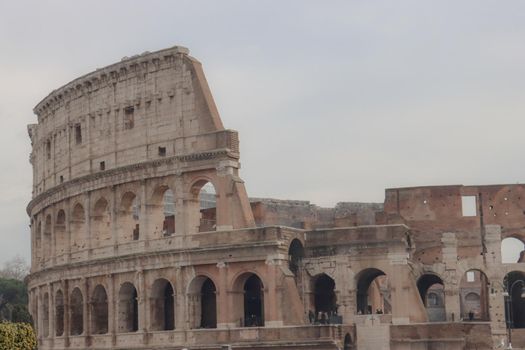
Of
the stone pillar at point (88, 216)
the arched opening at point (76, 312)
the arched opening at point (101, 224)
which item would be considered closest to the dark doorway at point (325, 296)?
the arched opening at point (101, 224)

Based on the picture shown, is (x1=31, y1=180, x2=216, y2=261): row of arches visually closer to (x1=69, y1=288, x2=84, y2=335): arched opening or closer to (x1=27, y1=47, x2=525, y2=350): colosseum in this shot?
(x1=27, y1=47, x2=525, y2=350): colosseum

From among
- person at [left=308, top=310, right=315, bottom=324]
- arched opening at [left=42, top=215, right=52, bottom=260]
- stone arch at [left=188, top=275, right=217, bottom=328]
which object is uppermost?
arched opening at [left=42, top=215, right=52, bottom=260]

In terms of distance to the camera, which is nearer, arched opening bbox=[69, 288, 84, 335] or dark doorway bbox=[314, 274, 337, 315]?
dark doorway bbox=[314, 274, 337, 315]

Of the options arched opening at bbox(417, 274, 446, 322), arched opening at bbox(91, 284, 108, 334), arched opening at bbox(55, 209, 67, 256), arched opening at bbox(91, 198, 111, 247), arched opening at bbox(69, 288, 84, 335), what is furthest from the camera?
arched opening at bbox(55, 209, 67, 256)

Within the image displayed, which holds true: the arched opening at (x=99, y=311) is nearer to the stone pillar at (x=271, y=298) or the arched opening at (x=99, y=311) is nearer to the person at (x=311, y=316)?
the stone pillar at (x=271, y=298)

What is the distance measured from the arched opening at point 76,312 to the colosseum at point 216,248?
74 mm

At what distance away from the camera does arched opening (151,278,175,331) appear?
1775 inches

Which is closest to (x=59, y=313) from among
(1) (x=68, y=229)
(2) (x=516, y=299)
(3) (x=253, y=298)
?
(1) (x=68, y=229)

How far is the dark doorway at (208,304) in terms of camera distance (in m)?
44.9

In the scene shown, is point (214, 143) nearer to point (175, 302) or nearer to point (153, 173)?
point (153, 173)

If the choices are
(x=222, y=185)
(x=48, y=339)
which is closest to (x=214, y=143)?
(x=222, y=185)

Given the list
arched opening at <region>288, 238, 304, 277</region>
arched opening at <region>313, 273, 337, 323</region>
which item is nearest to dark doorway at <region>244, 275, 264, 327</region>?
arched opening at <region>288, 238, 304, 277</region>

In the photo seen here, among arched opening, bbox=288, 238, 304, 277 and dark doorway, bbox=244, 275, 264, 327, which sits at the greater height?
arched opening, bbox=288, 238, 304, 277

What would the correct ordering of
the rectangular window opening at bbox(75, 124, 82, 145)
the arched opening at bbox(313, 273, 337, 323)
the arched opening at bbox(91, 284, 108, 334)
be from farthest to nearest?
1. the rectangular window opening at bbox(75, 124, 82, 145)
2. the arched opening at bbox(91, 284, 108, 334)
3. the arched opening at bbox(313, 273, 337, 323)
